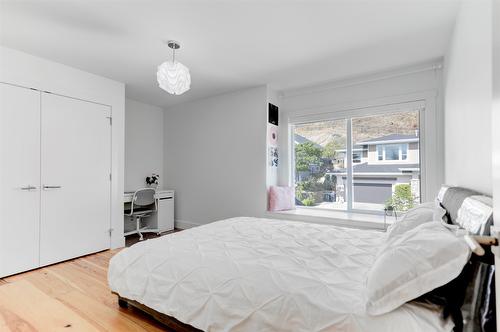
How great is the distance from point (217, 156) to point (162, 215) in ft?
4.89

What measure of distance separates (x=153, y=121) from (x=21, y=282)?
330 centimetres

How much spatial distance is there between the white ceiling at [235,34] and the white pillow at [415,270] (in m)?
1.88

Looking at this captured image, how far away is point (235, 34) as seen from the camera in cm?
246

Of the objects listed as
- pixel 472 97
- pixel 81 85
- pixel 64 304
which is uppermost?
pixel 81 85

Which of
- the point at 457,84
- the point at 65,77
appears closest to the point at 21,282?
the point at 65,77

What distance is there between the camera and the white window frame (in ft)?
10.5

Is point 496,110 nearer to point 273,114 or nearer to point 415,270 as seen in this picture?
point 415,270

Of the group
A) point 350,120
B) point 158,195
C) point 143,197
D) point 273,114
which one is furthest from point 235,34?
point 158,195

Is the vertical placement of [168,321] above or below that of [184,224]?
above

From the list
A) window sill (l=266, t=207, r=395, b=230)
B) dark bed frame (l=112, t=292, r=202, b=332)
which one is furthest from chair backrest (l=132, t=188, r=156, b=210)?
dark bed frame (l=112, t=292, r=202, b=332)

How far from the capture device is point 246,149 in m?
4.10

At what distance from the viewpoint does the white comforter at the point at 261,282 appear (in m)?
1.09

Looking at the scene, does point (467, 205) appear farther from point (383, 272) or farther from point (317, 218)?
point (317, 218)

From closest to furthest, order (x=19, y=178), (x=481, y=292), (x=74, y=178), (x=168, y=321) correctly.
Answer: (x=481, y=292) → (x=168, y=321) → (x=19, y=178) → (x=74, y=178)
